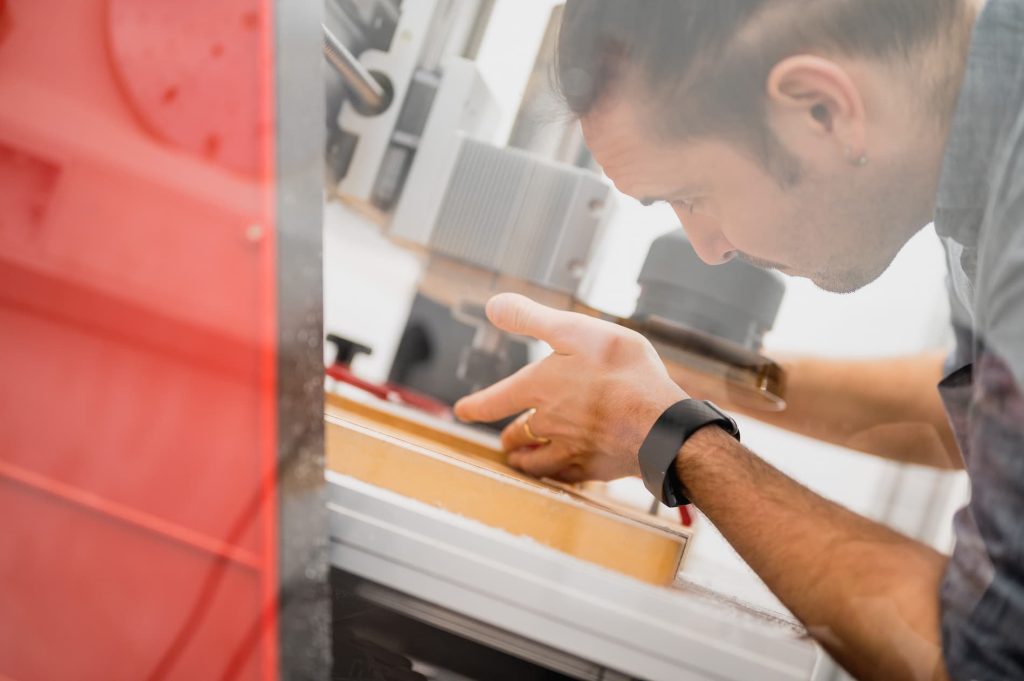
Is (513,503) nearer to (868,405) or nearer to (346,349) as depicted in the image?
(346,349)

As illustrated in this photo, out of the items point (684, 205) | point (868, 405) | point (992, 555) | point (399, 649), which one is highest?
point (684, 205)

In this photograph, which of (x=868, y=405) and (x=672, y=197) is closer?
(x=672, y=197)

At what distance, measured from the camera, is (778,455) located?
712mm

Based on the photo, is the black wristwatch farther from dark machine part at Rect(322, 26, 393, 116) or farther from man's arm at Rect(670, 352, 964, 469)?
dark machine part at Rect(322, 26, 393, 116)

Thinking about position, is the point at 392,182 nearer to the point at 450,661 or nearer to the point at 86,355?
the point at 86,355

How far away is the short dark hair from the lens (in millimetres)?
629

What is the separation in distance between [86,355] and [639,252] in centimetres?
53

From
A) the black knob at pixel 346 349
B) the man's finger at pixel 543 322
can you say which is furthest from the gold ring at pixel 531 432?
the black knob at pixel 346 349

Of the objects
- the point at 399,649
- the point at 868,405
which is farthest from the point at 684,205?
the point at 399,649

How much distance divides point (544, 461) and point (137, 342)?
0.43 m

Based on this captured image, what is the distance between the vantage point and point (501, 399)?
2.77ft

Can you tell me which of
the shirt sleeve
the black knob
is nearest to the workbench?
the shirt sleeve

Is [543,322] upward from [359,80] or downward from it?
downward

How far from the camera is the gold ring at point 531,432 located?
84cm
